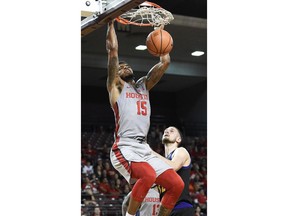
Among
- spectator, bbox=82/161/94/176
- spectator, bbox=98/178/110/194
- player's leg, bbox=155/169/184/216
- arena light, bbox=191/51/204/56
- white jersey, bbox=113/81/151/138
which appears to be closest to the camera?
player's leg, bbox=155/169/184/216

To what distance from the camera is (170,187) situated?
14.8 feet

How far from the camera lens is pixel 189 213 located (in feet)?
16.2

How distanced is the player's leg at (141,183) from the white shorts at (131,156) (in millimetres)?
77

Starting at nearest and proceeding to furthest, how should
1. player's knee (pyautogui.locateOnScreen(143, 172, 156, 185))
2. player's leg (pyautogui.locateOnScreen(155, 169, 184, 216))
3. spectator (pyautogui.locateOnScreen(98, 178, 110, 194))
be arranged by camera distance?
player's knee (pyautogui.locateOnScreen(143, 172, 156, 185)) → player's leg (pyautogui.locateOnScreen(155, 169, 184, 216)) → spectator (pyautogui.locateOnScreen(98, 178, 110, 194))

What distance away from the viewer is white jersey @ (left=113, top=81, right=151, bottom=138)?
461 centimetres

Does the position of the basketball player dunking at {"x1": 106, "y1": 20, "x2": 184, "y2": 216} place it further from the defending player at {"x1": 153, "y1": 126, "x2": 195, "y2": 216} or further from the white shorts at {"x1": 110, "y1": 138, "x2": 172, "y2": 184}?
the defending player at {"x1": 153, "y1": 126, "x2": 195, "y2": 216}

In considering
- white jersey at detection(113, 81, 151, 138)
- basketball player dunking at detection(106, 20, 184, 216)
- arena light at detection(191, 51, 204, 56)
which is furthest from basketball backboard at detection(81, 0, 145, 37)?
arena light at detection(191, 51, 204, 56)

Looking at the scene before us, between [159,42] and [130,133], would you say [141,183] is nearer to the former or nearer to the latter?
[130,133]

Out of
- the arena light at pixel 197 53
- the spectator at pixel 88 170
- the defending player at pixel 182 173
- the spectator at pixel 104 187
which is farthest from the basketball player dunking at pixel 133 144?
the arena light at pixel 197 53

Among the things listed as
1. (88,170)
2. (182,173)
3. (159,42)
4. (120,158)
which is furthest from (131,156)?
(88,170)

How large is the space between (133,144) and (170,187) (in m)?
0.45

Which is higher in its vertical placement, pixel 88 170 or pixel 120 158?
pixel 120 158

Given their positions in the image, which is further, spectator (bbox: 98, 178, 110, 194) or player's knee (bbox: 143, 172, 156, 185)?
spectator (bbox: 98, 178, 110, 194)
